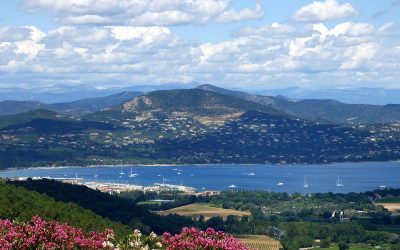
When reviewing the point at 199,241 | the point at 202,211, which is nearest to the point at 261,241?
the point at 202,211

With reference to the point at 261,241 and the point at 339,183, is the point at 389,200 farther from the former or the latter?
the point at 261,241

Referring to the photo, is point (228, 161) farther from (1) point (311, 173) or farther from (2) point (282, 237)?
(2) point (282, 237)

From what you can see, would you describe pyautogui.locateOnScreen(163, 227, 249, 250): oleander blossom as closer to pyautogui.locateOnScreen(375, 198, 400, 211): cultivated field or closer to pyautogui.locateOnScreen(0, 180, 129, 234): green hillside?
pyautogui.locateOnScreen(0, 180, 129, 234): green hillside

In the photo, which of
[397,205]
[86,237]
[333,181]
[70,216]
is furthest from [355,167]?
[86,237]

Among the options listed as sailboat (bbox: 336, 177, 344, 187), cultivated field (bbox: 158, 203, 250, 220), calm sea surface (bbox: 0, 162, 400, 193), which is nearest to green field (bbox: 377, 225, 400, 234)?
cultivated field (bbox: 158, 203, 250, 220)

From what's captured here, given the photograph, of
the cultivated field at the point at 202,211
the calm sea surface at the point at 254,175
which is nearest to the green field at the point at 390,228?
the cultivated field at the point at 202,211

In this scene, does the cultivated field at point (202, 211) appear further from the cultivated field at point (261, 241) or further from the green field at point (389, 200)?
the green field at point (389, 200)
